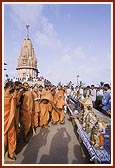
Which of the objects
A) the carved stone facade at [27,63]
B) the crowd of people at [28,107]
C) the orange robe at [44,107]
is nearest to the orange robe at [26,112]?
the crowd of people at [28,107]

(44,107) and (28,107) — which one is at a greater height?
(28,107)

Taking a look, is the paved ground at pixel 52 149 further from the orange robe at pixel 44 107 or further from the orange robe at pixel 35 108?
the orange robe at pixel 44 107

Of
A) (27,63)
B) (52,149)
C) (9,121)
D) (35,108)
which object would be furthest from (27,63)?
(9,121)

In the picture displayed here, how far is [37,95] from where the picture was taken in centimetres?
796

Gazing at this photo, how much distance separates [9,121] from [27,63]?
1406 inches

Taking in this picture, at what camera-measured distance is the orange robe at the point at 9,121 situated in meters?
4.59

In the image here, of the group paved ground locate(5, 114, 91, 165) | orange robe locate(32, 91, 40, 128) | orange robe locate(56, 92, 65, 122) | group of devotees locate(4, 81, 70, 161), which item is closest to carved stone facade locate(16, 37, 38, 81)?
orange robe locate(56, 92, 65, 122)

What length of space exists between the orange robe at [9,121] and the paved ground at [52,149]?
34 cm

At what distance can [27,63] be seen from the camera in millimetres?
39812

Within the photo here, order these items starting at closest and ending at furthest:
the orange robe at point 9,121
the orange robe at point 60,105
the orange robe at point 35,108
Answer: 1. the orange robe at point 9,121
2. the orange robe at point 35,108
3. the orange robe at point 60,105

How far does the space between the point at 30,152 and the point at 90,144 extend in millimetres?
1349

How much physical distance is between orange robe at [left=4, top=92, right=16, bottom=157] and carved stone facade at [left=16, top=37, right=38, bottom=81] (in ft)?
110

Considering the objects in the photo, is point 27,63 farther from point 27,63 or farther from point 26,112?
point 26,112

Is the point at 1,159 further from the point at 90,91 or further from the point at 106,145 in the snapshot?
the point at 90,91
